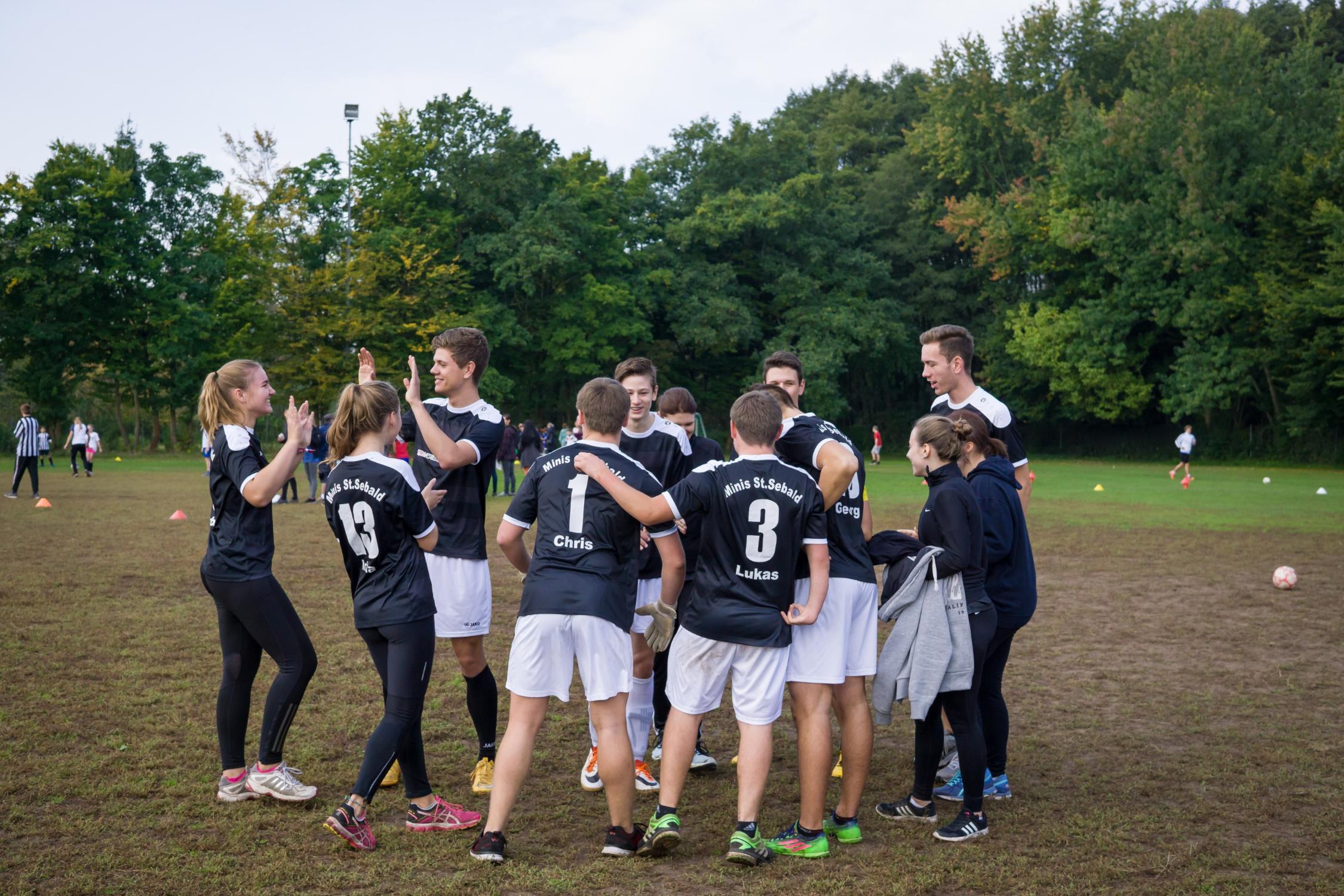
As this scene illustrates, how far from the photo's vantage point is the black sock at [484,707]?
570cm

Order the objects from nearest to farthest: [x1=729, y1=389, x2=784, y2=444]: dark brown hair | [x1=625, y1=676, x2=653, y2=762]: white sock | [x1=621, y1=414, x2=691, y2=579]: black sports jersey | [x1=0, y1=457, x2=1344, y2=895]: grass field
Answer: [x1=0, y1=457, x2=1344, y2=895]: grass field, [x1=729, y1=389, x2=784, y2=444]: dark brown hair, [x1=625, y1=676, x2=653, y2=762]: white sock, [x1=621, y1=414, x2=691, y2=579]: black sports jersey

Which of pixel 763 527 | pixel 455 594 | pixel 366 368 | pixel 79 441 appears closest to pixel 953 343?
pixel 763 527

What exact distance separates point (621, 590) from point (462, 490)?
1.26 m

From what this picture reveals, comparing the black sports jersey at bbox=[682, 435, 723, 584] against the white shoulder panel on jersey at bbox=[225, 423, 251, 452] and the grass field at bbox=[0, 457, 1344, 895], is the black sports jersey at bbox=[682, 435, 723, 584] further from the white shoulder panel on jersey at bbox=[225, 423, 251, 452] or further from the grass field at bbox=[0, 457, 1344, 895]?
the white shoulder panel on jersey at bbox=[225, 423, 251, 452]

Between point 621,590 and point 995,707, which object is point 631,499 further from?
point 995,707

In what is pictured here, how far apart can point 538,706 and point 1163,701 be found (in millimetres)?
4857

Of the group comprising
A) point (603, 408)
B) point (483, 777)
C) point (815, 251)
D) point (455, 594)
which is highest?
point (815, 251)

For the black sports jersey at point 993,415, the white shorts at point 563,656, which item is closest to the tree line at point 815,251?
the black sports jersey at point 993,415

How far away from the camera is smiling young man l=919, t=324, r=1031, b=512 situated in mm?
5785

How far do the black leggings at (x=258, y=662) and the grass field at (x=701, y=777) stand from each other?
0.33 m

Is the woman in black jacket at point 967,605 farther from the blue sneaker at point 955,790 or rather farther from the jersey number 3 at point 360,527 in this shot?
the jersey number 3 at point 360,527

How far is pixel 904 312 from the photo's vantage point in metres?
51.2

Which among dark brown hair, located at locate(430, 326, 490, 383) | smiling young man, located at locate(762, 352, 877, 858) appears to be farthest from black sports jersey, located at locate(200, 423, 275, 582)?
smiling young man, located at locate(762, 352, 877, 858)

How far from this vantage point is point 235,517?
5.20 meters
